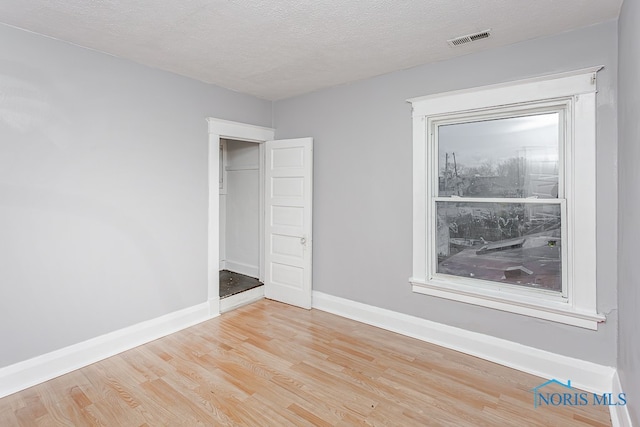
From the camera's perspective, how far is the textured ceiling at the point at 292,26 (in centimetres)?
216

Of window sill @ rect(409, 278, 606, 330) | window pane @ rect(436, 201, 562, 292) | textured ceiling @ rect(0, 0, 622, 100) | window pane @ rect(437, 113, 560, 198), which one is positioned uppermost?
textured ceiling @ rect(0, 0, 622, 100)

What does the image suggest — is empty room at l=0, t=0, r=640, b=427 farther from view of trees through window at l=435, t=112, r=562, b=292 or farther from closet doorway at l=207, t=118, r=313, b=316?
closet doorway at l=207, t=118, r=313, b=316

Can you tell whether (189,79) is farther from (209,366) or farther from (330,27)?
(209,366)

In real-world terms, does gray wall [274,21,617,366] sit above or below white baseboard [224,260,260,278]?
above

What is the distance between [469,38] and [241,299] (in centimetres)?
367

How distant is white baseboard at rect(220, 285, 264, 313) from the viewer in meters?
3.98

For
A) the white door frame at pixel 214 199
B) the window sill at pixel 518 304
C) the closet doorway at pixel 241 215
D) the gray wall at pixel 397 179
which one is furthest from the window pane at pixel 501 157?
the closet doorway at pixel 241 215

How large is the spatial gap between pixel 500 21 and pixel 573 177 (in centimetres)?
126

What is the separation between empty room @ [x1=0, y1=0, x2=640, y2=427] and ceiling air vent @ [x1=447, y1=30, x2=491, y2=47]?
18 millimetres

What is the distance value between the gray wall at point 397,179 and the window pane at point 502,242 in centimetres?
30

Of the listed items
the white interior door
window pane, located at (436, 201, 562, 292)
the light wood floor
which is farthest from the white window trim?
the white interior door

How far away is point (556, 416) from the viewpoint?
2135 mm

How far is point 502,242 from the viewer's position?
2.90m

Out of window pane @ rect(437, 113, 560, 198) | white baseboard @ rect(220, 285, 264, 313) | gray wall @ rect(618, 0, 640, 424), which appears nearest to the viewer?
gray wall @ rect(618, 0, 640, 424)
